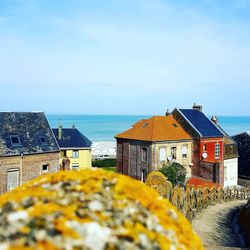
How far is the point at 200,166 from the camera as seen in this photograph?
36812 millimetres

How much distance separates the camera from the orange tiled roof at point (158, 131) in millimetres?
35241

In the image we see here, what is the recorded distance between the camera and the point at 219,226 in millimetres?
17641

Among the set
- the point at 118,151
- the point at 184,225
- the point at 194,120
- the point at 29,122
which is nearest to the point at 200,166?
the point at 194,120

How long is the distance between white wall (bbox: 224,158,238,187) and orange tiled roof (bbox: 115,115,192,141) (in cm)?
583

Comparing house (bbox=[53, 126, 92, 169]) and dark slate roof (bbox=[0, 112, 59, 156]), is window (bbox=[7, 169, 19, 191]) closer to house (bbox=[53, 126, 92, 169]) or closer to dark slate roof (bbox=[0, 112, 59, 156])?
dark slate roof (bbox=[0, 112, 59, 156])

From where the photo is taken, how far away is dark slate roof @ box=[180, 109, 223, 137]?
125 ft

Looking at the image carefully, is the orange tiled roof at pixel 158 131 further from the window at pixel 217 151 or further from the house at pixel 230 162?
the house at pixel 230 162

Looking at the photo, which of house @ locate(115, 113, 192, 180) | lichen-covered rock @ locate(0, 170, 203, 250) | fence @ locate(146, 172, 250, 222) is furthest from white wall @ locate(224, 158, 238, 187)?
lichen-covered rock @ locate(0, 170, 203, 250)

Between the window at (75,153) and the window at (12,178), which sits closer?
the window at (12,178)

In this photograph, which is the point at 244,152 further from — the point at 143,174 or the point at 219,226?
the point at 219,226

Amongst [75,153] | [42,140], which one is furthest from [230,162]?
[42,140]

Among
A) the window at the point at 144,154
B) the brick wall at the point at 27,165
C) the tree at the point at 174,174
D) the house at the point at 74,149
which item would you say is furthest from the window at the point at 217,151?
the house at the point at 74,149

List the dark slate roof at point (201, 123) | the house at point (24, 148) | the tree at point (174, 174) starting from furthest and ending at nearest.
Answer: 1. the dark slate roof at point (201, 123)
2. the tree at point (174, 174)
3. the house at point (24, 148)

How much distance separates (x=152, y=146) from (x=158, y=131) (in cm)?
228
